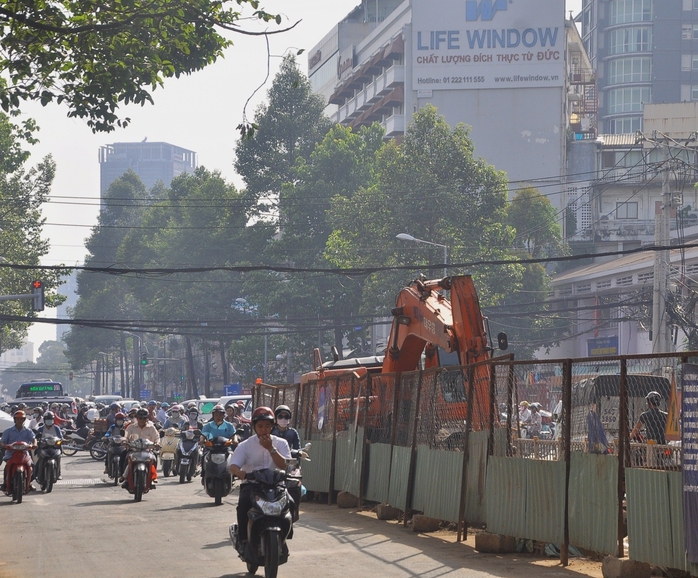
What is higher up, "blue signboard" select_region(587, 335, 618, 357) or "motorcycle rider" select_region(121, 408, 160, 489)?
"blue signboard" select_region(587, 335, 618, 357)

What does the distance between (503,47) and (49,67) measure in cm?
6897

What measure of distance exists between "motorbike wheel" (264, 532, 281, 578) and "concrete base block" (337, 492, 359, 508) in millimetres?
7573

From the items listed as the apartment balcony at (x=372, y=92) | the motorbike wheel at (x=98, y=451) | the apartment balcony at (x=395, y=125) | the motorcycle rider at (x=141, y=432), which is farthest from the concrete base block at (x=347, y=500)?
the apartment balcony at (x=395, y=125)

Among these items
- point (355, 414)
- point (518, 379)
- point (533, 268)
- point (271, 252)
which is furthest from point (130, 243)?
point (518, 379)

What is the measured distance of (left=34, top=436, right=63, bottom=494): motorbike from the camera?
75.6 feet

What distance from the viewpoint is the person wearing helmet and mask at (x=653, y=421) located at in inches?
394

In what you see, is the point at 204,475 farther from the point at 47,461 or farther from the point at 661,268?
the point at 661,268

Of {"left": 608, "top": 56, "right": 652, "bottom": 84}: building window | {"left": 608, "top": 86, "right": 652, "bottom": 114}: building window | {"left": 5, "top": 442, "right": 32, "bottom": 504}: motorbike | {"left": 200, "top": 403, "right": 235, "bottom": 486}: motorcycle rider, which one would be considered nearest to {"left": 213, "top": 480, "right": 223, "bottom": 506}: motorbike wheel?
{"left": 200, "top": 403, "right": 235, "bottom": 486}: motorcycle rider

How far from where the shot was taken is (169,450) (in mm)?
28297

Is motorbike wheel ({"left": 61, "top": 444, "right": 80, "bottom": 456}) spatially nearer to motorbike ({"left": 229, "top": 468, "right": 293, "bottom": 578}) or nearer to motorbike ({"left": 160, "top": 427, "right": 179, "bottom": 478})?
motorbike ({"left": 160, "top": 427, "right": 179, "bottom": 478})

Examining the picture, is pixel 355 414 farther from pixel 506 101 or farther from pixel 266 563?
pixel 506 101

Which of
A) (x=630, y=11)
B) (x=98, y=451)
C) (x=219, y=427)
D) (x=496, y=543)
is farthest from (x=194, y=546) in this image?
Result: (x=630, y=11)

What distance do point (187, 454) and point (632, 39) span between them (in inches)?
4837

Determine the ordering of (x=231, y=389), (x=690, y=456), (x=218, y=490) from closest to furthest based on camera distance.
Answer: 1. (x=690, y=456)
2. (x=218, y=490)
3. (x=231, y=389)
